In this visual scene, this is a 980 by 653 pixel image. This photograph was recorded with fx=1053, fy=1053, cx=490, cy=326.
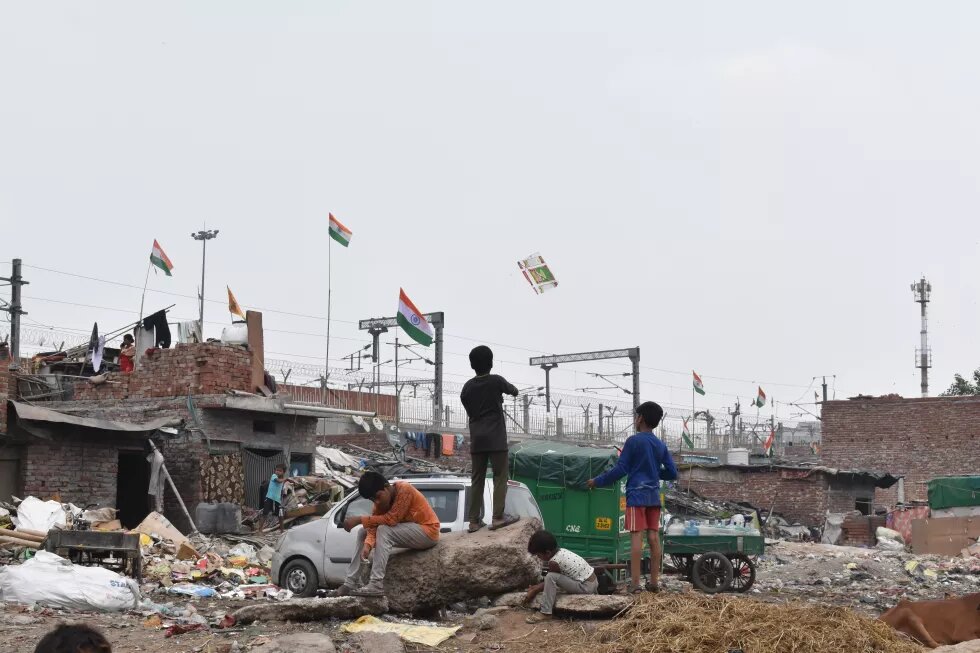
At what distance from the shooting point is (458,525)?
1227cm

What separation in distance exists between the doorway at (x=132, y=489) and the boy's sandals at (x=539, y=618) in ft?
40.8

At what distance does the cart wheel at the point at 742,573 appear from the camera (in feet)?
52.9

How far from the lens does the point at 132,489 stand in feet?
65.8

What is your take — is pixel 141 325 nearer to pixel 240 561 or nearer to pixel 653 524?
pixel 240 561

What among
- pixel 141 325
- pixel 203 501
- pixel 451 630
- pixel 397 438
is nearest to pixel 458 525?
pixel 451 630

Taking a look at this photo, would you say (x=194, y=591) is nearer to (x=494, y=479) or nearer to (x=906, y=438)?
(x=494, y=479)

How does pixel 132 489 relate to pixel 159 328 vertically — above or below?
below

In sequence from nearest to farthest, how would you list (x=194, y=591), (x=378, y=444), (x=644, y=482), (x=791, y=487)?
(x=644, y=482) → (x=194, y=591) → (x=378, y=444) → (x=791, y=487)

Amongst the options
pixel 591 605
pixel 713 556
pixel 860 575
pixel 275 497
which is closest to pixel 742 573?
pixel 713 556

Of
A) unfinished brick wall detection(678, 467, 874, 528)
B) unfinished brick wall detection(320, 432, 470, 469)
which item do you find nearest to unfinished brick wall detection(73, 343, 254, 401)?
unfinished brick wall detection(320, 432, 470, 469)

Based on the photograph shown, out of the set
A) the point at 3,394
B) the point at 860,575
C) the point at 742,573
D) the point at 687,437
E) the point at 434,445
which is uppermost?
the point at 3,394

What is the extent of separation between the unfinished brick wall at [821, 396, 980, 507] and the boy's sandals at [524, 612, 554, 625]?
29679mm

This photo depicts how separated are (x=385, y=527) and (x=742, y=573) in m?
8.55

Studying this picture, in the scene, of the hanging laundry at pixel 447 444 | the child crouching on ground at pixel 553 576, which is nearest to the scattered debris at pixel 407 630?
the child crouching on ground at pixel 553 576
